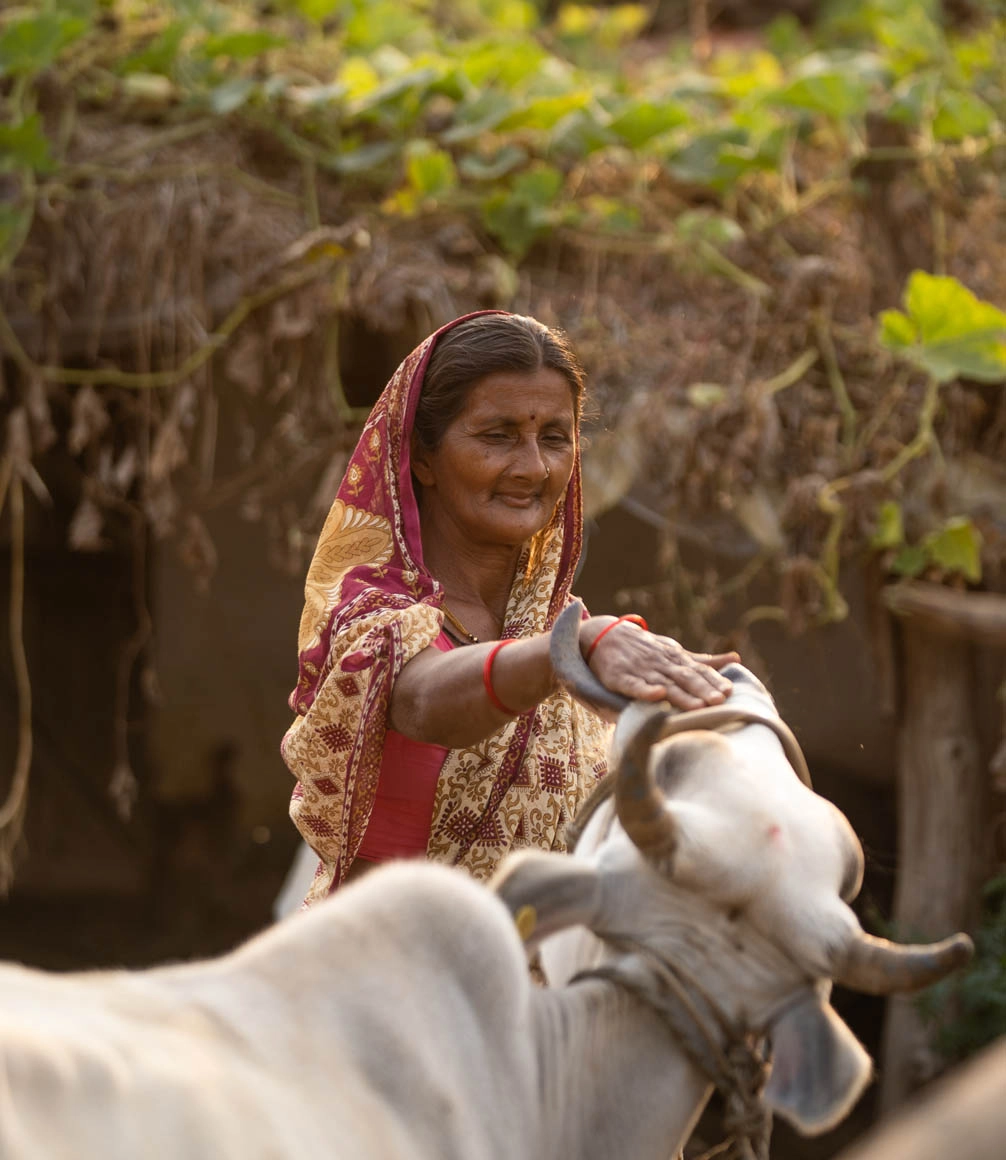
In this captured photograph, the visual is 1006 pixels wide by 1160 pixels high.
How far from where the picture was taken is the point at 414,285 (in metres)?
4.73

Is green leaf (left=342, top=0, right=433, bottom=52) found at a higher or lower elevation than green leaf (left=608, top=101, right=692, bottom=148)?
higher

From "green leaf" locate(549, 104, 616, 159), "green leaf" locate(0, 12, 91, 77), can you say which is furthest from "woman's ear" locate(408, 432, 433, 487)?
"green leaf" locate(0, 12, 91, 77)

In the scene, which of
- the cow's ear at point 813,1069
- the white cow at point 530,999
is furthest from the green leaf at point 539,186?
the cow's ear at point 813,1069

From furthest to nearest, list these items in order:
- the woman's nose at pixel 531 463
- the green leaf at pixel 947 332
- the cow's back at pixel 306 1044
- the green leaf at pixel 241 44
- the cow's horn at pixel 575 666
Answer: the green leaf at pixel 241 44 → the green leaf at pixel 947 332 → the woman's nose at pixel 531 463 → the cow's horn at pixel 575 666 → the cow's back at pixel 306 1044

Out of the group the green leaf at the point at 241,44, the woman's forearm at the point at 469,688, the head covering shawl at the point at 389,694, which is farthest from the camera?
the green leaf at the point at 241,44

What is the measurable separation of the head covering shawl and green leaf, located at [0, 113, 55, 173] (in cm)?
285

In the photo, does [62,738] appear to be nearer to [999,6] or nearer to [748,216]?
[748,216]

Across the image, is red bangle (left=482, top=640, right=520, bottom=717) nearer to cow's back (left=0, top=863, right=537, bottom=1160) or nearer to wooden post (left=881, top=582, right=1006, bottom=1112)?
cow's back (left=0, top=863, right=537, bottom=1160)

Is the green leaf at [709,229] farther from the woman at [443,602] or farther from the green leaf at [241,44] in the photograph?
the woman at [443,602]

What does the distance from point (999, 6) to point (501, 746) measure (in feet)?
22.1

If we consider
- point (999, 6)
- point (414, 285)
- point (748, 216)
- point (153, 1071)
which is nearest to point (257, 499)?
point (414, 285)

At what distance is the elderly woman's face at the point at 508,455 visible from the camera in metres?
2.17

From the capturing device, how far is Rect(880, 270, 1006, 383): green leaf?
425 cm

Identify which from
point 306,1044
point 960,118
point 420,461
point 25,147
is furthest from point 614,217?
point 306,1044
